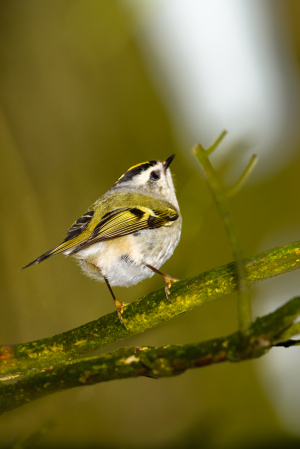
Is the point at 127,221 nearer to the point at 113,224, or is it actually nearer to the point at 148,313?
the point at 113,224

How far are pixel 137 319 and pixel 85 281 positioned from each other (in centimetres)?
81

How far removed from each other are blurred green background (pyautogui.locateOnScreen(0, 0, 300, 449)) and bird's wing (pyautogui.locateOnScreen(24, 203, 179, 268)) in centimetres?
13

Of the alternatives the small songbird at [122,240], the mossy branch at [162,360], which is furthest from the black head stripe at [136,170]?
the mossy branch at [162,360]

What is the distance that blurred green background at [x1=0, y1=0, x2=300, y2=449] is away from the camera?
3.79 ft

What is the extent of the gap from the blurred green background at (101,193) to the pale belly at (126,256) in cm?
19

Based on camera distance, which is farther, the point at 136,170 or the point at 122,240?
the point at 136,170

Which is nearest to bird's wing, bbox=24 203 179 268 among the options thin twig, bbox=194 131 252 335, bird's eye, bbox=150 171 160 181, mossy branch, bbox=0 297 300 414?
bird's eye, bbox=150 171 160 181

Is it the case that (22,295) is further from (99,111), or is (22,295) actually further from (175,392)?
(99,111)

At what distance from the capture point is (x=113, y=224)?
2.85 ft

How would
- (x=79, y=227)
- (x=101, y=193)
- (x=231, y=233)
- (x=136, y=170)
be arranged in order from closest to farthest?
(x=231, y=233) < (x=79, y=227) < (x=136, y=170) < (x=101, y=193)

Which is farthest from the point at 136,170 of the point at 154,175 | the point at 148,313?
the point at 148,313

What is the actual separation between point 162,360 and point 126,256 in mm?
501

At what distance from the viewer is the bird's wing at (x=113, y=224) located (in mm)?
782

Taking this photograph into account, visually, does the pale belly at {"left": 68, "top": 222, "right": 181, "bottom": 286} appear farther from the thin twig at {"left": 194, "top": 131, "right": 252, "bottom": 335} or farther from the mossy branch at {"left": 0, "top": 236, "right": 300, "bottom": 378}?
the thin twig at {"left": 194, "top": 131, "right": 252, "bottom": 335}
